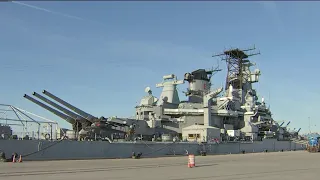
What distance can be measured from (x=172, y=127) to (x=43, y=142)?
64.3 feet

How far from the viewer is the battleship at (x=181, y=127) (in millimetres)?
31750

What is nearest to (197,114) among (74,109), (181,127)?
(181,127)

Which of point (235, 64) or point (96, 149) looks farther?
point (235, 64)

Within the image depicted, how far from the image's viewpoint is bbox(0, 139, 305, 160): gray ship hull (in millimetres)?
28141

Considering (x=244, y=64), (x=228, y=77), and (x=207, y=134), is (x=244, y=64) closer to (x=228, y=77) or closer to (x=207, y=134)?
(x=228, y=77)

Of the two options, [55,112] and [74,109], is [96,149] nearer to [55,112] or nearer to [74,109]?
[74,109]

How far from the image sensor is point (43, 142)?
96.1 ft

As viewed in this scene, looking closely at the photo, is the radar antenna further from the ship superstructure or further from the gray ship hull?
the gray ship hull

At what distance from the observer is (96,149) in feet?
106

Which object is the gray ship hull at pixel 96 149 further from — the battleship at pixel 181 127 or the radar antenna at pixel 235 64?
the radar antenna at pixel 235 64

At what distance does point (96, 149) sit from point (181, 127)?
15837 mm

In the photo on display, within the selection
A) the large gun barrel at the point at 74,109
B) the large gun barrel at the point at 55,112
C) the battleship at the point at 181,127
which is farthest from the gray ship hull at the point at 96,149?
the large gun barrel at the point at 55,112

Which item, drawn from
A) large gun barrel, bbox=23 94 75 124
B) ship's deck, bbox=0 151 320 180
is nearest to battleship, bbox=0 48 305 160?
large gun barrel, bbox=23 94 75 124

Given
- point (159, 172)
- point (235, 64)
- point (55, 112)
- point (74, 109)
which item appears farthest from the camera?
point (235, 64)
